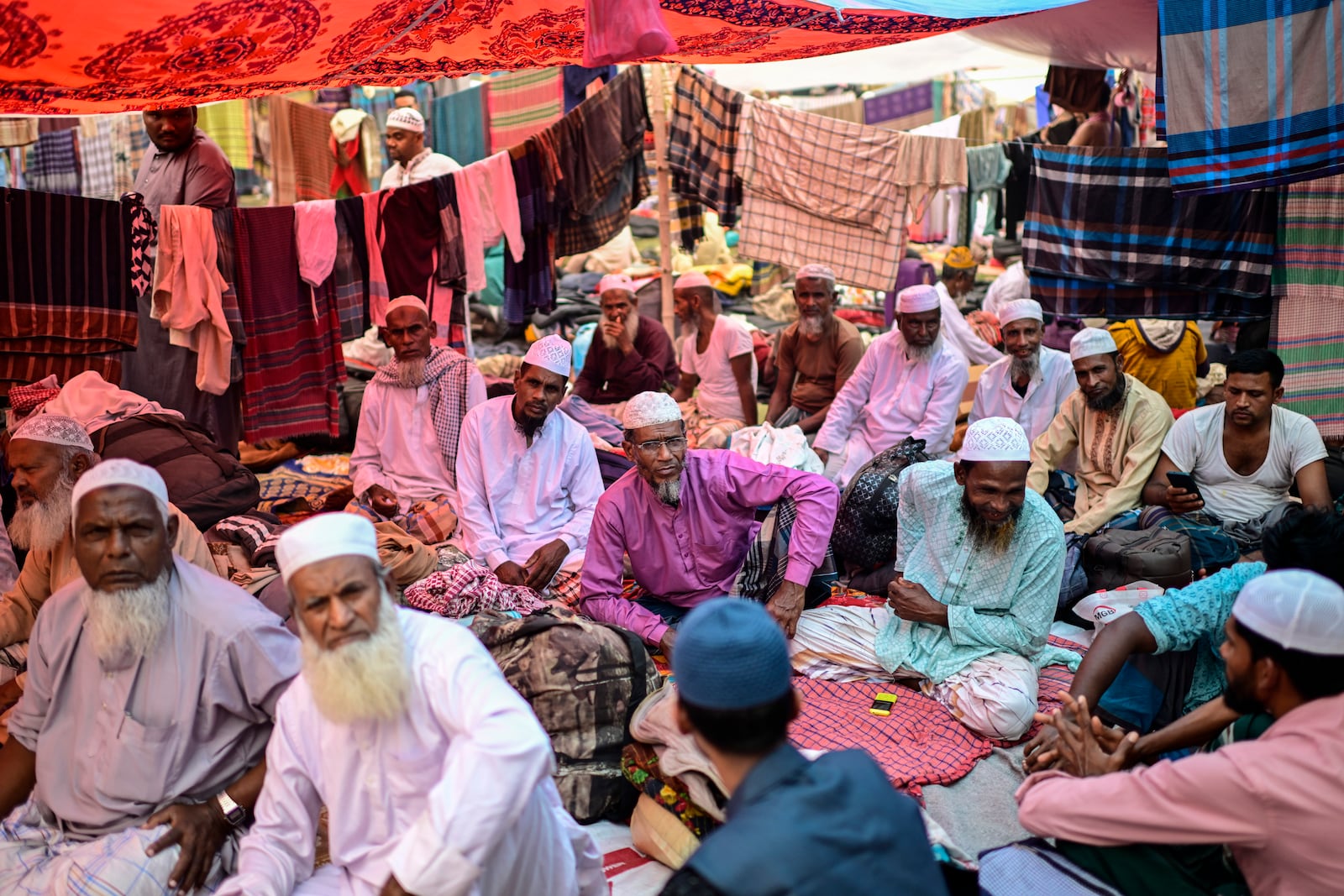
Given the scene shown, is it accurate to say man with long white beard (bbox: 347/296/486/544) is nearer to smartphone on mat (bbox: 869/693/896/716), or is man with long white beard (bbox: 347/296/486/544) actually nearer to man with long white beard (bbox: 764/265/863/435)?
man with long white beard (bbox: 764/265/863/435)

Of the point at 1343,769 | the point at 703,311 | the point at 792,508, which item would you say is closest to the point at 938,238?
the point at 703,311

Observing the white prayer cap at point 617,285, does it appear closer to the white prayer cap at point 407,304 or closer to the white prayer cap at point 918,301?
the white prayer cap at point 407,304

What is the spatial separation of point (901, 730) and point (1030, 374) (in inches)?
119

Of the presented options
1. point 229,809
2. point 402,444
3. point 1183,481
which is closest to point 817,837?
point 229,809

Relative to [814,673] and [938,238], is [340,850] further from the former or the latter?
[938,238]

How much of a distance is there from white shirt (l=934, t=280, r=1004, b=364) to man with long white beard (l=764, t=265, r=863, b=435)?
147cm

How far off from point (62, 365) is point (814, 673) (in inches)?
154

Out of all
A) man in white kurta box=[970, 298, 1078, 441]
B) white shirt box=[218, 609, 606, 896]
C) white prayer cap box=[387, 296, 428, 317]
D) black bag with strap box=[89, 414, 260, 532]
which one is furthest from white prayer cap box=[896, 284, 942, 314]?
white shirt box=[218, 609, 606, 896]

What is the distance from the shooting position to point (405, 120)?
826cm

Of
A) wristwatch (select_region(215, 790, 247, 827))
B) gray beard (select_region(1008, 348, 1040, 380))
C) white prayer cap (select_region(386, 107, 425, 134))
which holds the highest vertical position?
white prayer cap (select_region(386, 107, 425, 134))

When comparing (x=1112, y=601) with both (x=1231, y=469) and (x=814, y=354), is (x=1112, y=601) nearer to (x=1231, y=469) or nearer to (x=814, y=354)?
(x=1231, y=469)

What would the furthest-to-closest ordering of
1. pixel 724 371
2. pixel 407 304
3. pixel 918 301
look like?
pixel 724 371, pixel 918 301, pixel 407 304

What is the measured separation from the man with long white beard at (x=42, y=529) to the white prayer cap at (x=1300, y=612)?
2995mm

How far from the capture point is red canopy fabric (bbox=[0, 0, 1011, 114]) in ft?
13.2
